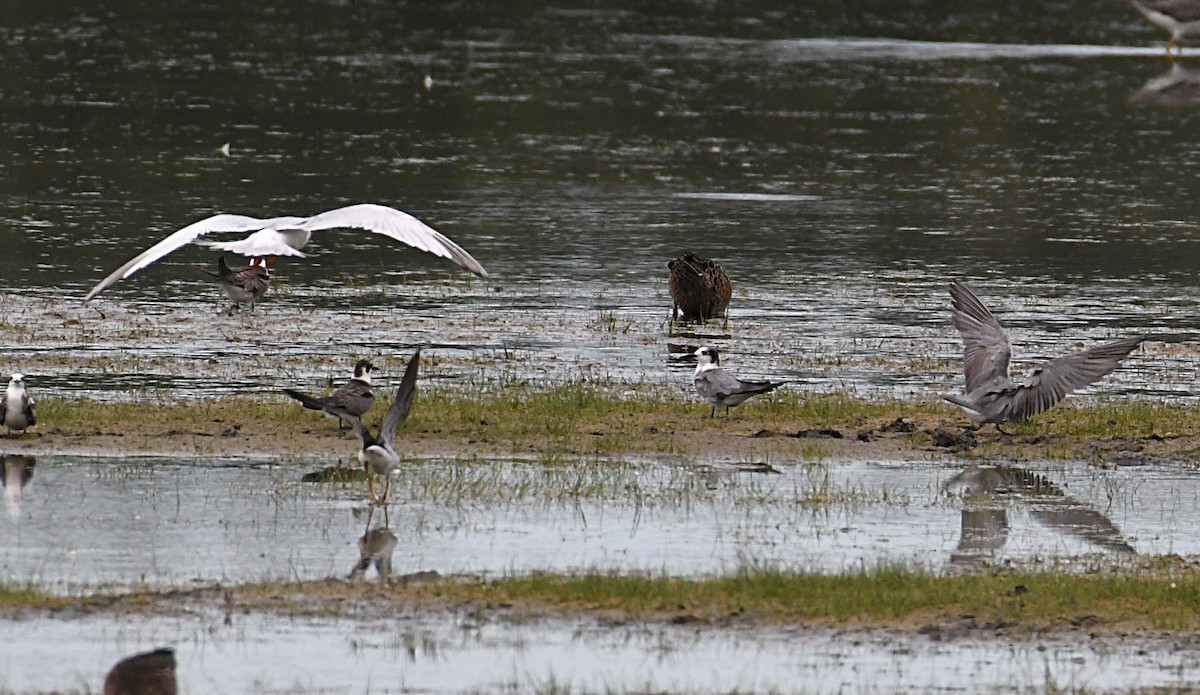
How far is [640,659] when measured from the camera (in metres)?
8.58

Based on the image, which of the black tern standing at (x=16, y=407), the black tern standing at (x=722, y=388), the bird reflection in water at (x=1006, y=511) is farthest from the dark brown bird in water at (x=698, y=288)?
the black tern standing at (x=16, y=407)

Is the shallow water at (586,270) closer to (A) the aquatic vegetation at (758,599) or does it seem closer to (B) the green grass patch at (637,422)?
(A) the aquatic vegetation at (758,599)

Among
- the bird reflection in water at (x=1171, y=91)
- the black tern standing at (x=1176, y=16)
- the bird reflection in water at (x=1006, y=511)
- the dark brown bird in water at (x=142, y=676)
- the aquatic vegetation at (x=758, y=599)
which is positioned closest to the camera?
the dark brown bird in water at (x=142, y=676)

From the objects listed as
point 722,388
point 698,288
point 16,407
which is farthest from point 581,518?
point 698,288

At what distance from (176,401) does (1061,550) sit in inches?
244

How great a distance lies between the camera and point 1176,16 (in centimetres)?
4534

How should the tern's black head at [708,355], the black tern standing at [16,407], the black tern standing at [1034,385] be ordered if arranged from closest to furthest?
the black tern standing at [16,407]
the black tern standing at [1034,385]
the tern's black head at [708,355]

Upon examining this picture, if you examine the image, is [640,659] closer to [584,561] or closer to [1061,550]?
[584,561]

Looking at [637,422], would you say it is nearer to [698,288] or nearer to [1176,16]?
[698,288]

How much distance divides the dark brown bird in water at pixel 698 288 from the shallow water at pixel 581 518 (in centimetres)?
549

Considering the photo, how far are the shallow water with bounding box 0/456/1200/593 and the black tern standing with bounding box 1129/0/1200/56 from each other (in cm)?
3457

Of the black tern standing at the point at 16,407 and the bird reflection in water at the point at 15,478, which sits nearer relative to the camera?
the bird reflection in water at the point at 15,478

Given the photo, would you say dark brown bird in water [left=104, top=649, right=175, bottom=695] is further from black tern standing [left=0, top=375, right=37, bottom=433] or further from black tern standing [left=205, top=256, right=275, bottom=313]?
black tern standing [left=205, top=256, right=275, bottom=313]

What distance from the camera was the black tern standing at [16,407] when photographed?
12148 millimetres
